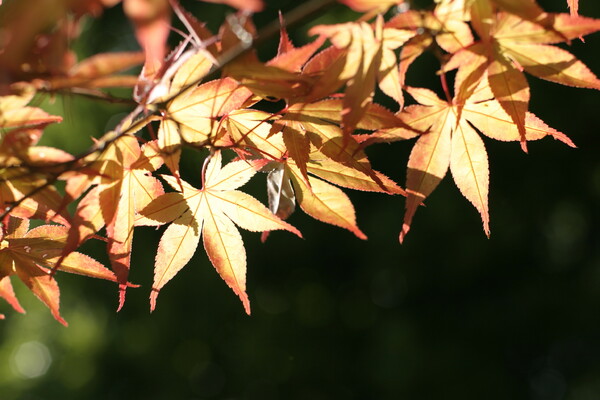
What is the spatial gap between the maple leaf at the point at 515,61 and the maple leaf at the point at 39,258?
1.06 ft

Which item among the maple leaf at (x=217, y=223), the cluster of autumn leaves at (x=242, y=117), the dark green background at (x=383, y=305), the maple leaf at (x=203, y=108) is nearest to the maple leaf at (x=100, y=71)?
the cluster of autumn leaves at (x=242, y=117)

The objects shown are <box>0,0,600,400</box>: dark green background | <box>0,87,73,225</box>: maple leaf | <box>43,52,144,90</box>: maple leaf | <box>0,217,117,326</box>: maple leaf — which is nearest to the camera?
<box>43,52,144,90</box>: maple leaf

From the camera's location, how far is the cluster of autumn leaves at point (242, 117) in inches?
14.4

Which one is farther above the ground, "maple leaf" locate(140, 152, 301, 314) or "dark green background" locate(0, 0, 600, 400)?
"maple leaf" locate(140, 152, 301, 314)

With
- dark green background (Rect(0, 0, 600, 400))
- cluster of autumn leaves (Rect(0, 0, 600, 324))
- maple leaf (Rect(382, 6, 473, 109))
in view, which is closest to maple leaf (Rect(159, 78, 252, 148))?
cluster of autumn leaves (Rect(0, 0, 600, 324))

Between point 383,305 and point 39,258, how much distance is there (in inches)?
127

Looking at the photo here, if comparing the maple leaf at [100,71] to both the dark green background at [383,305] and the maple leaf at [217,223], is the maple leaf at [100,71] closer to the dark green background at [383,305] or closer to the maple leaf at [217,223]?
the maple leaf at [217,223]

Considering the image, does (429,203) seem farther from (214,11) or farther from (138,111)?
(138,111)

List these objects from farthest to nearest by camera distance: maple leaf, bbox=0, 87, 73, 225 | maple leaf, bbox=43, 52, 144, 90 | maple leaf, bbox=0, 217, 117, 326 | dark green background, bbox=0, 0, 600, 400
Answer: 1. dark green background, bbox=0, 0, 600, 400
2. maple leaf, bbox=0, 217, 117, 326
3. maple leaf, bbox=0, 87, 73, 225
4. maple leaf, bbox=43, 52, 144, 90

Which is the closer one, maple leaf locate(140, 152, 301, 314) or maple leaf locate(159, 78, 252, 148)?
maple leaf locate(159, 78, 252, 148)

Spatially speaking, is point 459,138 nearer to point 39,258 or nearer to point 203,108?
point 203,108

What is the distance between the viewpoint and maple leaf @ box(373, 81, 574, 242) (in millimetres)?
506

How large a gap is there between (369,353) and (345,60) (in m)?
3.28

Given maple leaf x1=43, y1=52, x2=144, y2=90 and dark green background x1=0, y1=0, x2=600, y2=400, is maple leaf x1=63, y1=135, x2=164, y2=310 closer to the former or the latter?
maple leaf x1=43, y1=52, x2=144, y2=90
